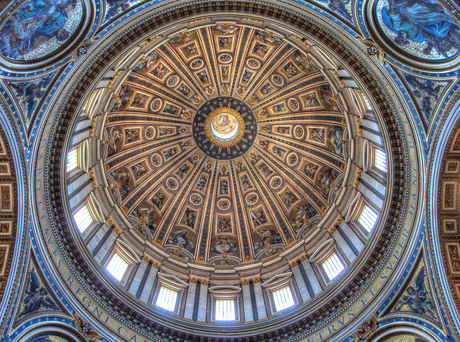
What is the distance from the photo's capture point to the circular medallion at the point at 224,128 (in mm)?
35938

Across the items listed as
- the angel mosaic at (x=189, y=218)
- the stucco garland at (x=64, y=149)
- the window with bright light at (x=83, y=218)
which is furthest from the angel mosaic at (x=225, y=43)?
the window with bright light at (x=83, y=218)

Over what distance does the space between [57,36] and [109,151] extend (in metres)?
14.8

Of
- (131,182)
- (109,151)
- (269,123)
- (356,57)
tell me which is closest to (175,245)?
(131,182)

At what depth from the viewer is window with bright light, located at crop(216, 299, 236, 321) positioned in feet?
75.3

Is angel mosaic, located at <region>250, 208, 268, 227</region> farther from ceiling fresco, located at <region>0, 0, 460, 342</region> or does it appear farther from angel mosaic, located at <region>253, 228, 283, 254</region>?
angel mosaic, located at <region>253, 228, 283, 254</region>

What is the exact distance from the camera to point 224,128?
3744 cm

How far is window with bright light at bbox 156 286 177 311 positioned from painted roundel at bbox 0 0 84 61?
51.0 ft

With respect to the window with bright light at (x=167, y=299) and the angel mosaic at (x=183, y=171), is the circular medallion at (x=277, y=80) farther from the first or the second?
the window with bright light at (x=167, y=299)

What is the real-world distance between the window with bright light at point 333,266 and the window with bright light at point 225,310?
6445mm

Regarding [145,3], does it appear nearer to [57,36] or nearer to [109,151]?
[57,36]

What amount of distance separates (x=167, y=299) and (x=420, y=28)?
1981 cm

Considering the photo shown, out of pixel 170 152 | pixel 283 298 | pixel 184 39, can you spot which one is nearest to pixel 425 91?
pixel 283 298

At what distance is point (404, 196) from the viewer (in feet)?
57.7

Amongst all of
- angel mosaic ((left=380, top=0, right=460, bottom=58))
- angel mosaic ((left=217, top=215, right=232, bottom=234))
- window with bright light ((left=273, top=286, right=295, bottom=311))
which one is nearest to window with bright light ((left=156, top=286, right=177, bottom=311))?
window with bright light ((left=273, top=286, right=295, bottom=311))
